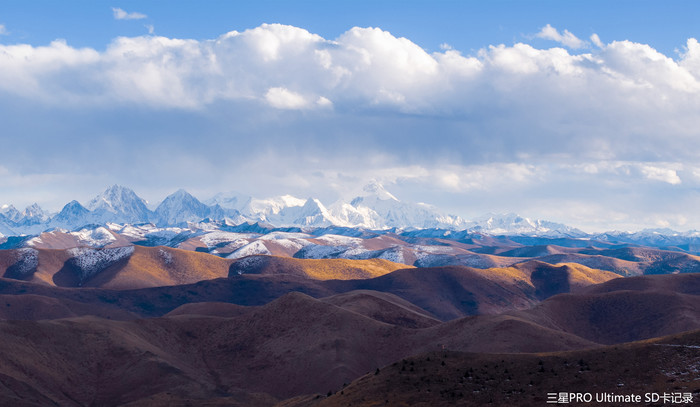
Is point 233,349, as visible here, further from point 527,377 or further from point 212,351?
point 527,377

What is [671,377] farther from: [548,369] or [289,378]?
[289,378]

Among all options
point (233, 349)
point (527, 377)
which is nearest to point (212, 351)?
point (233, 349)

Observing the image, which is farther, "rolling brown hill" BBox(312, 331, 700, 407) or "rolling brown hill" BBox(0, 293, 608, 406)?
"rolling brown hill" BBox(0, 293, 608, 406)

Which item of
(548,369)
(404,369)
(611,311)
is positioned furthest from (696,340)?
(611,311)

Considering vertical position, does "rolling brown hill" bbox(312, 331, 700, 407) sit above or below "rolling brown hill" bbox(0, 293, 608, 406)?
above

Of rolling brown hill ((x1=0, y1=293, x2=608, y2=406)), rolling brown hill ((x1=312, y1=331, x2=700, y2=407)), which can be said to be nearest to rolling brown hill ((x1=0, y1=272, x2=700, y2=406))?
rolling brown hill ((x1=0, y1=293, x2=608, y2=406))

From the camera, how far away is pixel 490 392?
2771 inches

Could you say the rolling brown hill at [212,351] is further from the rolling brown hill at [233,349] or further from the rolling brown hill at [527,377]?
the rolling brown hill at [527,377]

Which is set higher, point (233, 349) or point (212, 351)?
point (233, 349)

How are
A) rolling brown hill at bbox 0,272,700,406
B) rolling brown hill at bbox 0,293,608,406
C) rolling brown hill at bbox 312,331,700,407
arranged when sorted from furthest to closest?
1. rolling brown hill at bbox 0,293,608,406
2. rolling brown hill at bbox 0,272,700,406
3. rolling brown hill at bbox 312,331,700,407

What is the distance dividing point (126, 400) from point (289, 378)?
29777 mm

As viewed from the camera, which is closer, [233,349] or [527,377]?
[527,377]

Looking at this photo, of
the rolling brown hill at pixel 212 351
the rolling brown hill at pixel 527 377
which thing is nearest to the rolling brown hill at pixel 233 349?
the rolling brown hill at pixel 212 351

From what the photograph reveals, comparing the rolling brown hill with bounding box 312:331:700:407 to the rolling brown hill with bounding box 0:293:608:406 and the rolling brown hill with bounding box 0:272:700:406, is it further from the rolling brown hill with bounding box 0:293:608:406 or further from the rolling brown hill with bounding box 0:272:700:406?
the rolling brown hill with bounding box 0:293:608:406
